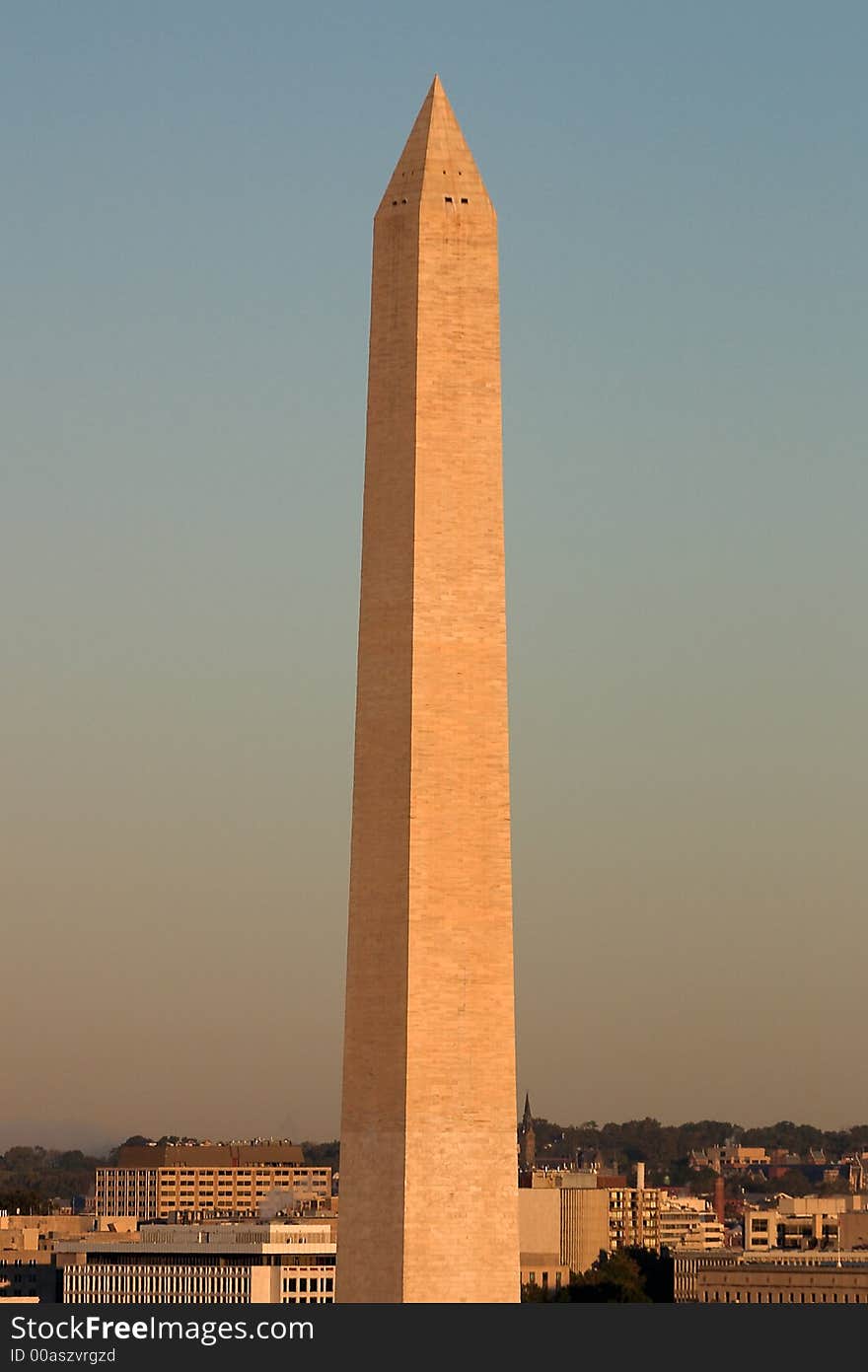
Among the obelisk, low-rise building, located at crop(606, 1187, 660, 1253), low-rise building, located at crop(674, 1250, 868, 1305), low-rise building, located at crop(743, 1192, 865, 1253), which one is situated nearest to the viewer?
the obelisk

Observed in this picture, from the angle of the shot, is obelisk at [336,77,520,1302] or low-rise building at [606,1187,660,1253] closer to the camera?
obelisk at [336,77,520,1302]

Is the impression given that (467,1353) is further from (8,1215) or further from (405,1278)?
(8,1215)

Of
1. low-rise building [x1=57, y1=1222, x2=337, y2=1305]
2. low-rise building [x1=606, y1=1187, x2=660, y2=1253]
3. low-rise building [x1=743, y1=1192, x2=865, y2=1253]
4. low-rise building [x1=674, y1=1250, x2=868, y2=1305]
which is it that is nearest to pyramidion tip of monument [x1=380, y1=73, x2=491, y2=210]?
low-rise building [x1=57, y1=1222, x2=337, y2=1305]

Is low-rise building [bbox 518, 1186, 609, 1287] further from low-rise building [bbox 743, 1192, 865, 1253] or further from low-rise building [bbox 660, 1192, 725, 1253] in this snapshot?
low-rise building [bbox 743, 1192, 865, 1253]

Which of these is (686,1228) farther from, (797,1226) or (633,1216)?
(797,1226)

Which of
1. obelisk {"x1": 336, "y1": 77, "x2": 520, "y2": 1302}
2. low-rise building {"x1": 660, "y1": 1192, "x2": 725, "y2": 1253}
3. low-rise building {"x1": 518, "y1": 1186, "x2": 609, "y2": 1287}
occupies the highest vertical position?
low-rise building {"x1": 660, "y1": 1192, "x2": 725, "y2": 1253}

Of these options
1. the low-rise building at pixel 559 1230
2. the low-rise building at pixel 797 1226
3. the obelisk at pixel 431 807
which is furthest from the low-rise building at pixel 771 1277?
the obelisk at pixel 431 807

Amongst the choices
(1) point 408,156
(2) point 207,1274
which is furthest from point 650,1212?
(1) point 408,156

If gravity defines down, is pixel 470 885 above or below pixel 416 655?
below

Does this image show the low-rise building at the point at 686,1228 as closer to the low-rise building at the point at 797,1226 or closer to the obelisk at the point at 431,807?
the low-rise building at the point at 797,1226
